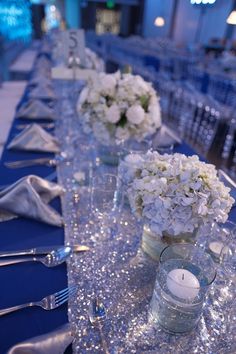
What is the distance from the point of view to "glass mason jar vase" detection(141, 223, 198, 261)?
81 centimetres

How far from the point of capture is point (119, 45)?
322 inches

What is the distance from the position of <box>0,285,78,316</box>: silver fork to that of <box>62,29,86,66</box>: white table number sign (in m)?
1.81

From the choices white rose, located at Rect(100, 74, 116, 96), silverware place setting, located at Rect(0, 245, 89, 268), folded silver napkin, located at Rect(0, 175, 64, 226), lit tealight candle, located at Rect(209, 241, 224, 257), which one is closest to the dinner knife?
silverware place setting, located at Rect(0, 245, 89, 268)

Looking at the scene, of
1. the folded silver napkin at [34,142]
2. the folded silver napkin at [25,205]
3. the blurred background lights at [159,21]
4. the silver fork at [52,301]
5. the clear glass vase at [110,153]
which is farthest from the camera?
the blurred background lights at [159,21]

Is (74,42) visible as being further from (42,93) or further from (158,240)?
(158,240)

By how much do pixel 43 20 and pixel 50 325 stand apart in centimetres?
1521

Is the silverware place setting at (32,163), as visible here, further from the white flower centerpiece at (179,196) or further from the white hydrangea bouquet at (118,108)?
the white flower centerpiece at (179,196)

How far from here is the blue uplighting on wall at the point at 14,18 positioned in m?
7.77

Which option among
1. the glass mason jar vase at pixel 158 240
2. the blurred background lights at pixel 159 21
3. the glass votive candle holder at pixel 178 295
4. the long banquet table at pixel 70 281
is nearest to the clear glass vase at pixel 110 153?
the long banquet table at pixel 70 281

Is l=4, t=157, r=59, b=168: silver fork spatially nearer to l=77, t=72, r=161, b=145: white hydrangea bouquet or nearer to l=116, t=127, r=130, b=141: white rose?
l=77, t=72, r=161, b=145: white hydrangea bouquet

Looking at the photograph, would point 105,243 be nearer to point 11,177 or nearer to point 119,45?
point 11,177

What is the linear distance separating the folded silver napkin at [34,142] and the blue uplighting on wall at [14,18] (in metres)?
6.38

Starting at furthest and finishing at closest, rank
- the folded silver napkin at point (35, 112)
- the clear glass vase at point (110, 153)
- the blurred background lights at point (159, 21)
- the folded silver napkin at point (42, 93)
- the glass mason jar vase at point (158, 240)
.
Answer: the blurred background lights at point (159, 21) < the folded silver napkin at point (42, 93) < the folded silver napkin at point (35, 112) < the clear glass vase at point (110, 153) < the glass mason jar vase at point (158, 240)

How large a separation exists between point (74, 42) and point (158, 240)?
1750 millimetres
